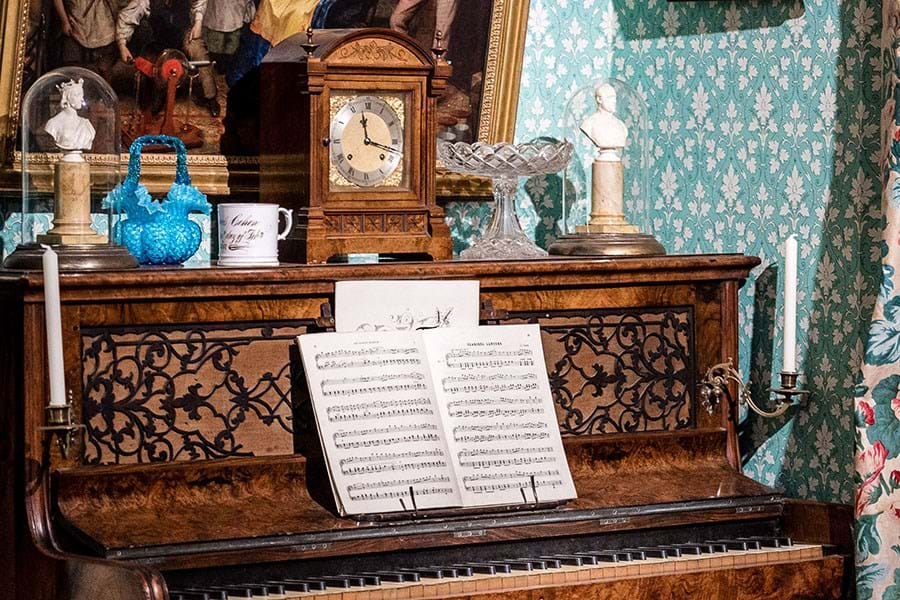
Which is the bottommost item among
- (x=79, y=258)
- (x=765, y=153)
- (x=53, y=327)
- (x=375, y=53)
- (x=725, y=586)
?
(x=725, y=586)

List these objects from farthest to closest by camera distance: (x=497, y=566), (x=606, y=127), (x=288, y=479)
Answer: (x=606, y=127) < (x=288, y=479) < (x=497, y=566)

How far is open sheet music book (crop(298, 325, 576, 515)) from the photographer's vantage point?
312 centimetres

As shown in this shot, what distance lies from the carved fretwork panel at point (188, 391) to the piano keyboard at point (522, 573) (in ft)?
1.02

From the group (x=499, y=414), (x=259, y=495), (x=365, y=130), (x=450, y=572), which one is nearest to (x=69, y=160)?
(x=365, y=130)

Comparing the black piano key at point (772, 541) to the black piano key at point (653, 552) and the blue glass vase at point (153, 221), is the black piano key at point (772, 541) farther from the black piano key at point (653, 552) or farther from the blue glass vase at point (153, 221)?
the blue glass vase at point (153, 221)

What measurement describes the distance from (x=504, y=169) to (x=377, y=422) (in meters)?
0.73

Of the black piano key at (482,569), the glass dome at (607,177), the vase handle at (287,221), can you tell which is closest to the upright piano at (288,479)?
the black piano key at (482,569)

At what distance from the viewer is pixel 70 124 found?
3256 mm

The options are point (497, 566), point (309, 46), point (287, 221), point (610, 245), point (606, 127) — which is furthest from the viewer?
point (606, 127)

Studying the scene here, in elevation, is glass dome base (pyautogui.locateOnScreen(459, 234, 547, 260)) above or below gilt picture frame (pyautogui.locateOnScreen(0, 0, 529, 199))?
below

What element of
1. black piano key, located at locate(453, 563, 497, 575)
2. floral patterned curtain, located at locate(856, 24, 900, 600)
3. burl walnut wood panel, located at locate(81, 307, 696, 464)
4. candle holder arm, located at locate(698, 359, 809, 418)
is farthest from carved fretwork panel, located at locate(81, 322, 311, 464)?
floral patterned curtain, located at locate(856, 24, 900, 600)

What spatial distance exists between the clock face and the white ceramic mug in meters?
0.21

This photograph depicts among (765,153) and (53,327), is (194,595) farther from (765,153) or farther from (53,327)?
(765,153)

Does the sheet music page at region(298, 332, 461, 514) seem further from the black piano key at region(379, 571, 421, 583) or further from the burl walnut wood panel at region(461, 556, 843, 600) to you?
the burl walnut wood panel at region(461, 556, 843, 600)
